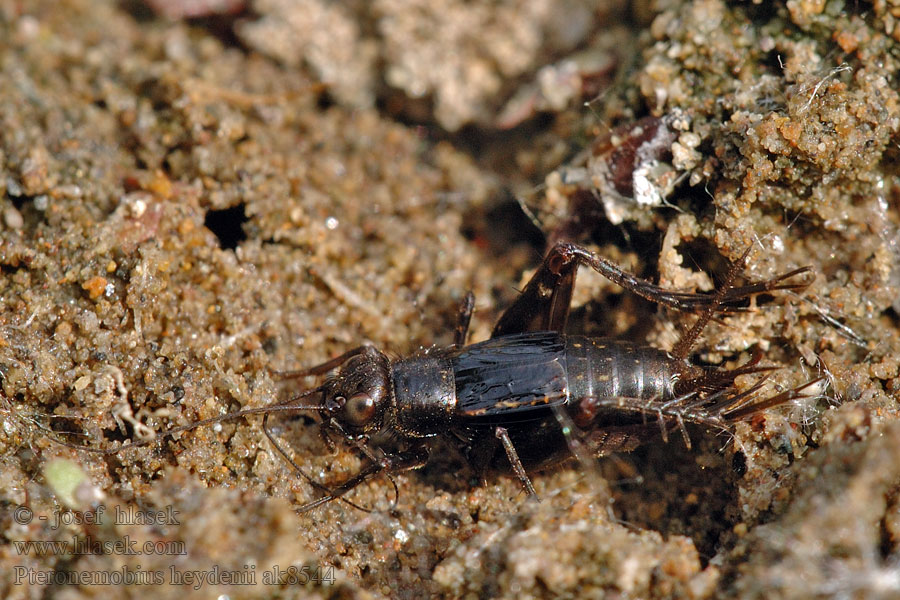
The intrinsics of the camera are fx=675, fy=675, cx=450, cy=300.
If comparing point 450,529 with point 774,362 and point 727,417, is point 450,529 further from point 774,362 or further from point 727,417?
point 774,362

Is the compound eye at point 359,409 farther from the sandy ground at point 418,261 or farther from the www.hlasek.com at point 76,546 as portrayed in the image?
the www.hlasek.com at point 76,546

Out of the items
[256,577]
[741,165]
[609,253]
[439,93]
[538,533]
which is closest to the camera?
[256,577]

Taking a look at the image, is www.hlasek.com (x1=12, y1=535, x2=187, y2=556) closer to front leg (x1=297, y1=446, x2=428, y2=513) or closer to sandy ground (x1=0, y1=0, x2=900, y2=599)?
sandy ground (x1=0, y1=0, x2=900, y2=599)

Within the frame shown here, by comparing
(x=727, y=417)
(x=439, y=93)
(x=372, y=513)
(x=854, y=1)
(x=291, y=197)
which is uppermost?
(x=854, y=1)

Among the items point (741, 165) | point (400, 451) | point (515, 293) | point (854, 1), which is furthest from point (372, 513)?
point (854, 1)

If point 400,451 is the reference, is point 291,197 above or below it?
above

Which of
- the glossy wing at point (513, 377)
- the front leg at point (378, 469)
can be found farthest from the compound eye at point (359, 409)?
the glossy wing at point (513, 377)

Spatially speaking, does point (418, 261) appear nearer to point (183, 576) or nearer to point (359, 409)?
point (359, 409)

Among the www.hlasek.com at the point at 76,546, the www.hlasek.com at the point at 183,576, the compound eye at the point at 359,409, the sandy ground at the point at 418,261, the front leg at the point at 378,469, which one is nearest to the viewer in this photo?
the www.hlasek.com at the point at 183,576
